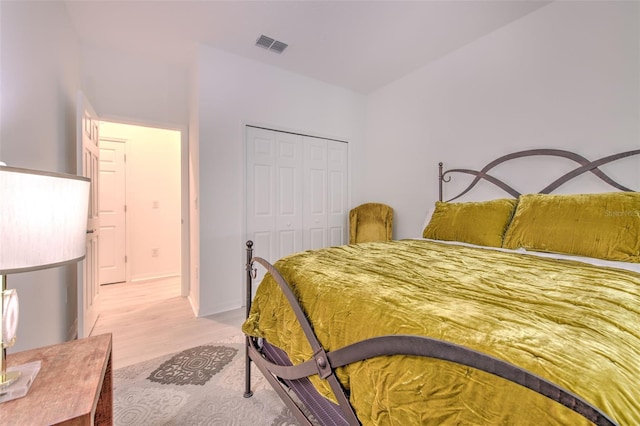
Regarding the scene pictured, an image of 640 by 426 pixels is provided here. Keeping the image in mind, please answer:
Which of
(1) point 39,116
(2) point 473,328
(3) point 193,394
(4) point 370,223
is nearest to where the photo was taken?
(2) point 473,328

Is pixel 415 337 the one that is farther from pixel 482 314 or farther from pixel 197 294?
pixel 197 294

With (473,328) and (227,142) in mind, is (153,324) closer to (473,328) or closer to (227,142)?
(227,142)

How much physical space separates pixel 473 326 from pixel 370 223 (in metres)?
2.99

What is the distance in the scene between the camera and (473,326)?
691 millimetres

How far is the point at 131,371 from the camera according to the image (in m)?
1.83

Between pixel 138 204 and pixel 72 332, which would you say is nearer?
pixel 72 332

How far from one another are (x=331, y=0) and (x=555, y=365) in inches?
103

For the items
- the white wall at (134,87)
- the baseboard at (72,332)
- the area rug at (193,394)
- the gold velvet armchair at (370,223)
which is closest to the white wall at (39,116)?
the baseboard at (72,332)

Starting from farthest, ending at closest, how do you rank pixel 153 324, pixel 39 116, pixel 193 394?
pixel 153 324
pixel 39 116
pixel 193 394

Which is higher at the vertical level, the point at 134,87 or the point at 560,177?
the point at 134,87

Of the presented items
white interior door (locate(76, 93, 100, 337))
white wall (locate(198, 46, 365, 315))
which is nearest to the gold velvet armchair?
white wall (locate(198, 46, 365, 315))

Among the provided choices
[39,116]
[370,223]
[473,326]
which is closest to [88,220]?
[39,116]

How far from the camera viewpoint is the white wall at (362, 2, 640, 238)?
198 centimetres

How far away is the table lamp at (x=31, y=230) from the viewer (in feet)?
2.26
